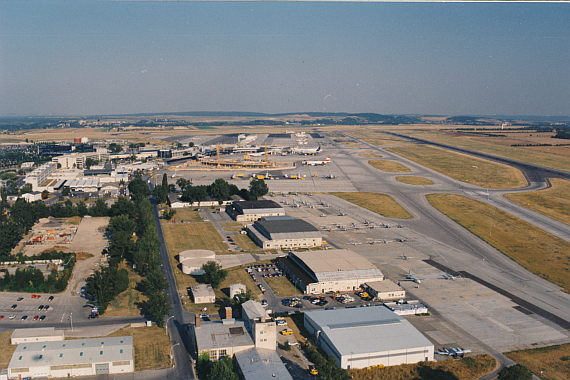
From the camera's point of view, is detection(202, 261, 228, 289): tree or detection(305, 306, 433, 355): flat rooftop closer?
detection(305, 306, 433, 355): flat rooftop

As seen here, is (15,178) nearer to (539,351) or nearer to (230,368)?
(230,368)

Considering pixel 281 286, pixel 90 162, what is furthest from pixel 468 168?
pixel 90 162

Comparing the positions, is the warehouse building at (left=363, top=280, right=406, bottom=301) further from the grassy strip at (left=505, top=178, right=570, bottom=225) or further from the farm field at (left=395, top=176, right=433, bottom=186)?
the farm field at (left=395, top=176, right=433, bottom=186)

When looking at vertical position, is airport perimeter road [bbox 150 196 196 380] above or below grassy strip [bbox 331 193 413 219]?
below

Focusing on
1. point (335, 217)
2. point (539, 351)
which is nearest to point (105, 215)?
point (335, 217)

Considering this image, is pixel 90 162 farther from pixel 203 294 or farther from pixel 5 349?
pixel 5 349

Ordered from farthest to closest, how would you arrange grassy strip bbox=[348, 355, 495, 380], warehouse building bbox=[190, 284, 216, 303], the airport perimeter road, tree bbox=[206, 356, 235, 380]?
1. warehouse building bbox=[190, 284, 216, 303]
2. the airport perimeter road
3. grassy strip bbox=[348, 355, 495, 380]
4. tree bbox=[206, 356, 235, 380]

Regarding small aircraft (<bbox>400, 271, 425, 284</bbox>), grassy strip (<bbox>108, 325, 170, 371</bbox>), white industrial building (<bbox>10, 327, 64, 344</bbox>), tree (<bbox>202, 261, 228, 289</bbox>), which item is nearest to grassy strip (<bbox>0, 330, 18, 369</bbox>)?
white industrial building (<bbox>10, 327, 64, 344</bbox>)

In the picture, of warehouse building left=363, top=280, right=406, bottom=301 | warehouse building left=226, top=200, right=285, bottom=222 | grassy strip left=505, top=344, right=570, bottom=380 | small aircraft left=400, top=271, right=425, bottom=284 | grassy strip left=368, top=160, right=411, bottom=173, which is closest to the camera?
grassy strip left=505, top=344, right=570, bottom=380
